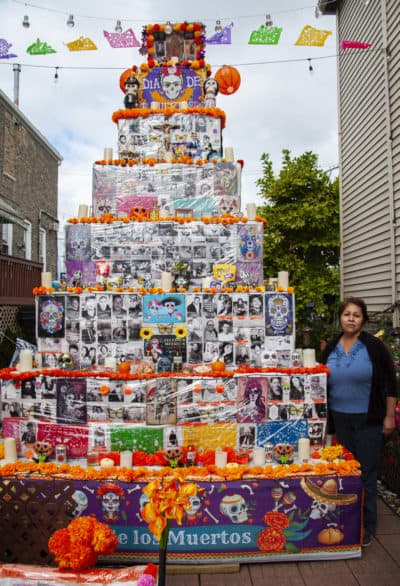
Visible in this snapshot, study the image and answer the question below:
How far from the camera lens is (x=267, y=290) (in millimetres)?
4609

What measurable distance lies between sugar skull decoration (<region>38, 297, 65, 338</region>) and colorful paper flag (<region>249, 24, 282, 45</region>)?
18.0 ft

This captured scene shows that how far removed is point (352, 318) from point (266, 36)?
5626mm

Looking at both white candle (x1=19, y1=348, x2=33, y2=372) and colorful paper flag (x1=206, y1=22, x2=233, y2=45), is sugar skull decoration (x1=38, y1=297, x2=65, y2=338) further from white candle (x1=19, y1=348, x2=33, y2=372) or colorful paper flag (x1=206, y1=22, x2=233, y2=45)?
colorful paper flag (x1=206, y1=22, x2=233, y2=45)

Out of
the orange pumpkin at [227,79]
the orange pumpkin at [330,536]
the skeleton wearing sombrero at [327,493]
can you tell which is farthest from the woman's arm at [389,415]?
the orange pumpkin at [227,79]

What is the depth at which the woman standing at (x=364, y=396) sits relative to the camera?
3.67 meters

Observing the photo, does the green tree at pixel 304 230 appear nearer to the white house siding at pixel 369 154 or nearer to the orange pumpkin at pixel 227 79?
the white house siding at pixel 369 154

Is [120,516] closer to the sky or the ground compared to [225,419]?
closer to the ground

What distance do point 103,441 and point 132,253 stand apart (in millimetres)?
2076

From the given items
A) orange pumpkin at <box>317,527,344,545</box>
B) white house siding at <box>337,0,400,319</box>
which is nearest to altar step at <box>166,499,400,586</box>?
orange pumpkin at <box>317,527,344,545</box>

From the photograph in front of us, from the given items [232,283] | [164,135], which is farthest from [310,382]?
[164,135]

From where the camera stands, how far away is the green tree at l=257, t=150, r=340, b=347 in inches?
480

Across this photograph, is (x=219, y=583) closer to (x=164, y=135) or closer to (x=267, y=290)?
(x=267, y=290)

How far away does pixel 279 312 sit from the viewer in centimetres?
452

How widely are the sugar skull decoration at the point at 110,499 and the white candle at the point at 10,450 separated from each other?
0.93 meters
